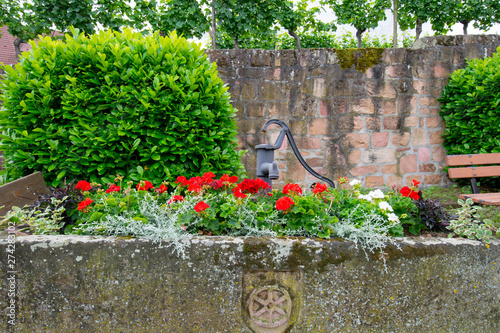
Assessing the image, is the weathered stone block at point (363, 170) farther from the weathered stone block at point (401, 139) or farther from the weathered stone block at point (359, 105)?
the weathered stone block at point (359, 105)

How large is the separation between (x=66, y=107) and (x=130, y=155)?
1.61ft

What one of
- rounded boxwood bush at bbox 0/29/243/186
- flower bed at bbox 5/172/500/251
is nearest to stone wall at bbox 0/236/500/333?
flower bed at bbox 5/172/500/251

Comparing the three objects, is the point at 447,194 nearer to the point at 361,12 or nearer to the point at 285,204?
the point at 285,204

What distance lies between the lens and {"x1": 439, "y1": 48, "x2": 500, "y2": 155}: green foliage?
409cm

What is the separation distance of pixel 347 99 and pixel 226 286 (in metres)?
3.72

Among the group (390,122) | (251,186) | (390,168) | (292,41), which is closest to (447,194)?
(390,168)

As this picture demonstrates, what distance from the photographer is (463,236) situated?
5.52ft

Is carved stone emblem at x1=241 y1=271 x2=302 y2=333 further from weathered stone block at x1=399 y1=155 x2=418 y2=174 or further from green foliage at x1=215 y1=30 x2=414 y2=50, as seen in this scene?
green foliage at x1=215 y1=30 x2=414 y2=50

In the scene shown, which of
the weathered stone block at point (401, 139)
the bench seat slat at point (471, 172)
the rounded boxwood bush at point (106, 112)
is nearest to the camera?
the rounded boxwood bush at point (106, 112)

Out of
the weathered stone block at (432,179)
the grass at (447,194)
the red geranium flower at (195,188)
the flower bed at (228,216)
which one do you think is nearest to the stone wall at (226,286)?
the flower bed at (228,216)

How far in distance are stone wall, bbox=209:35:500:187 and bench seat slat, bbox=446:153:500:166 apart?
3.09 ft

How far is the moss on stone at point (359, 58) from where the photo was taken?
177 inches

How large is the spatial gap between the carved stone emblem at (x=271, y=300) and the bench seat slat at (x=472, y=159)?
3156mm

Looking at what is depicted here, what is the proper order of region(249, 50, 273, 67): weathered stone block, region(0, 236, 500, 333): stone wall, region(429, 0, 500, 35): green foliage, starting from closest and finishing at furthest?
1. region(0, 236, 500, 333): stone wall
2. region(249, 50, 273, 67): weathered stone block
3. region(429, 0, 500, 35): green foliage
